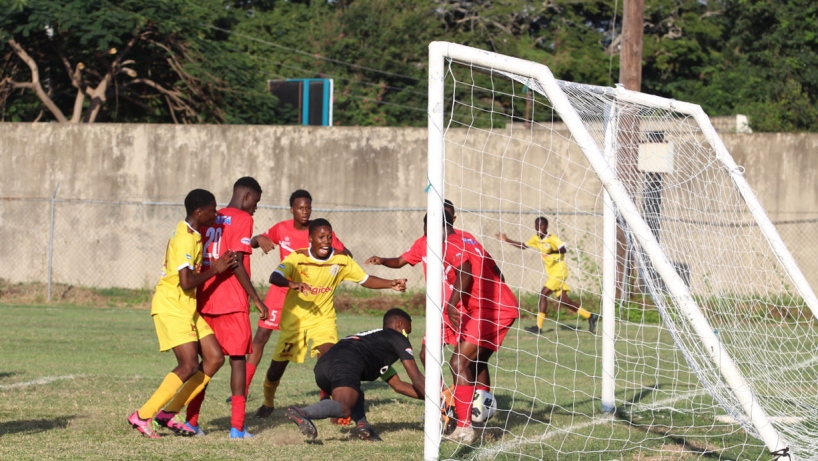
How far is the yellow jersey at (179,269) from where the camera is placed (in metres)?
6.79

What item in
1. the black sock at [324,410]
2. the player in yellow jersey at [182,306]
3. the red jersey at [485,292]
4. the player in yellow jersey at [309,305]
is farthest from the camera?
the player in yellow jersey at [309,305]

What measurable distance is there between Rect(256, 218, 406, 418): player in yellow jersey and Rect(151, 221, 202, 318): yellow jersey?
3.96 feet

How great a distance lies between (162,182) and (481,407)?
555 inches

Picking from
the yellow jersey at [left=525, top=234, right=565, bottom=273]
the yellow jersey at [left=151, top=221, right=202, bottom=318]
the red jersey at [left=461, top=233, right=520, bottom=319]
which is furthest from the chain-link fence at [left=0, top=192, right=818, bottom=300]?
the yellow jersey at [left=151, top=221, right=202, bottom=318]

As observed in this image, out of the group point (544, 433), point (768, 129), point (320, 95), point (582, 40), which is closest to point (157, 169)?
point (320, 95)

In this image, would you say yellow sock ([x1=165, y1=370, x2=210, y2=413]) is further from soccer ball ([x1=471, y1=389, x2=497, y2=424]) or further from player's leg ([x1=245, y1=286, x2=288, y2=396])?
soccer ball ([x1=471, y1=389, x2=497, y2=424])

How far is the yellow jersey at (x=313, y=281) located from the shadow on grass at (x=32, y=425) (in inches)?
75.3

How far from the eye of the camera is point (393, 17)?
34.0 meters

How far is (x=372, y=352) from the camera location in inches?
287

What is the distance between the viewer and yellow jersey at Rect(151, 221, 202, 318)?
6.79m

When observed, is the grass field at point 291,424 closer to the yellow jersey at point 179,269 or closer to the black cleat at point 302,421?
the black cleat at point 302,421

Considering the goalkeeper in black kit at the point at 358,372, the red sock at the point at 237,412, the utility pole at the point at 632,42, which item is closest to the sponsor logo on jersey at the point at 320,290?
the goalkeeper in black kit at the point at 358,372

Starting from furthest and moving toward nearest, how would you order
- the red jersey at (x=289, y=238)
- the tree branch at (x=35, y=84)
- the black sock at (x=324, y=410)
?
the tree branch at (x=35, y=84), the red jersey at (x=289, y=238), the black sock at (x=324, y=410)

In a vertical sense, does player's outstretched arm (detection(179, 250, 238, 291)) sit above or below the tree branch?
below
